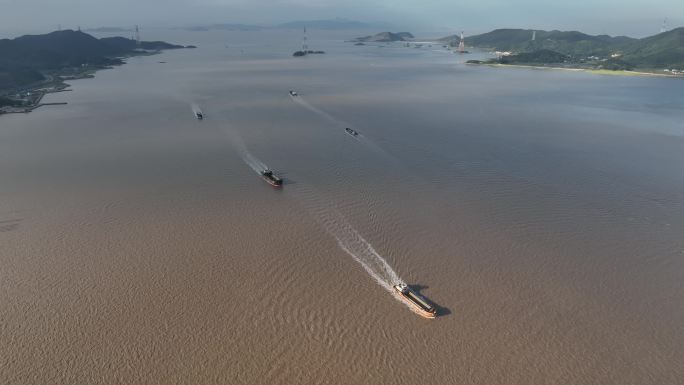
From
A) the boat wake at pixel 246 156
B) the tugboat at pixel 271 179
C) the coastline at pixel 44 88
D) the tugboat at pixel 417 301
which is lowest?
the tugboat at pixel 417 301

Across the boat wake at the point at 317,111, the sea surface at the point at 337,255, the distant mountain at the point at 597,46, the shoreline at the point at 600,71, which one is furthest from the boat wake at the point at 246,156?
the distant mountain at the point at 597,46

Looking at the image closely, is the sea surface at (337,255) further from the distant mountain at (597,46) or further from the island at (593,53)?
the distant mountain at (597,46)

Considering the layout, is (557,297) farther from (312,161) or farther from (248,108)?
(248,108)

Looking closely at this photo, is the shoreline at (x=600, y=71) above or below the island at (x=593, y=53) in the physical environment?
below

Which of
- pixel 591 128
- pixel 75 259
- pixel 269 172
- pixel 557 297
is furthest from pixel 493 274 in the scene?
pixel 591 128

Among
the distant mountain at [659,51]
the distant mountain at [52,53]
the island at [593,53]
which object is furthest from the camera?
the distant mountain at [659,51]

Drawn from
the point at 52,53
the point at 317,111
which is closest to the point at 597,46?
the point at 317,111

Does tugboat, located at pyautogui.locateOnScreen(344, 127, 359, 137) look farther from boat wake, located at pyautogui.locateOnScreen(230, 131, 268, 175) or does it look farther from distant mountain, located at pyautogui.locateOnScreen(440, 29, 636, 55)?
distant mountain, located at pyautogui.locateOnScreen(440, 29, 636, 55)

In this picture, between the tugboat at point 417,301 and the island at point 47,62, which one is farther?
the island at point 47,62
